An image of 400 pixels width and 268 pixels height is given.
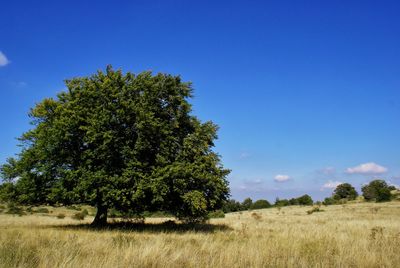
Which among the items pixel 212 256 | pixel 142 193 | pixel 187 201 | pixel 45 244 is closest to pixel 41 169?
pixel 142 193

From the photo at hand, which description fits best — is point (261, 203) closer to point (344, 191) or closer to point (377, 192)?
point (344, 191)

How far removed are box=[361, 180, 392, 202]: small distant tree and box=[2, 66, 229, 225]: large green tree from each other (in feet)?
198

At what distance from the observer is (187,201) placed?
24.0m

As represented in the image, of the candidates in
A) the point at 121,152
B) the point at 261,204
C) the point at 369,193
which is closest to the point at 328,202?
the point at 369,193

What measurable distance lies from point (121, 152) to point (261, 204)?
98.3 m

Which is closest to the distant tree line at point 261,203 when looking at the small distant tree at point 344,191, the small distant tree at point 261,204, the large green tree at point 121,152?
the small distant tree at point 261,204

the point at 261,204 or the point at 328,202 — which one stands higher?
the point at 261,204

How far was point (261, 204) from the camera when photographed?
118 m

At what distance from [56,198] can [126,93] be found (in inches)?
314

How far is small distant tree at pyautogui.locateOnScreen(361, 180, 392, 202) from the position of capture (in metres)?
76.8

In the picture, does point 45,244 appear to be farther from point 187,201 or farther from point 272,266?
point 187,201

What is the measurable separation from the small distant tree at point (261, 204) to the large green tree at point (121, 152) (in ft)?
299

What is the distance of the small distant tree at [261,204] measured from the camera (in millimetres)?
115519

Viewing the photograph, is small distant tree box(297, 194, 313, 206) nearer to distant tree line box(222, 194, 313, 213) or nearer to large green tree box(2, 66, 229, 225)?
distant tree line box(222, 194, 313, 213)
